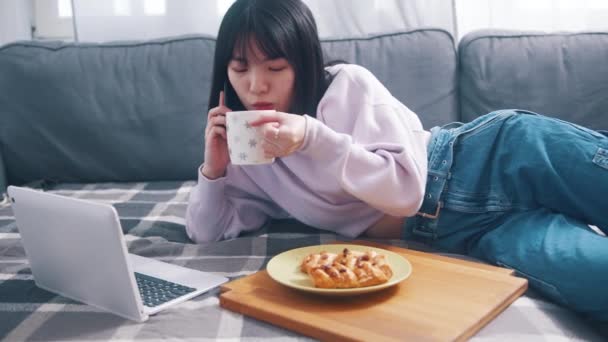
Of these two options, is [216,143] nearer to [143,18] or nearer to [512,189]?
[512,189]

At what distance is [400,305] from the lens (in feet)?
2.69

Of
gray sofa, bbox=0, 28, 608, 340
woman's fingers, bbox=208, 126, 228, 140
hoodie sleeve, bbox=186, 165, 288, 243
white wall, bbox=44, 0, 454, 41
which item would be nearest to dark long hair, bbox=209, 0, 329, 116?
woman's fingers, bbox=208, 126, 228, 140

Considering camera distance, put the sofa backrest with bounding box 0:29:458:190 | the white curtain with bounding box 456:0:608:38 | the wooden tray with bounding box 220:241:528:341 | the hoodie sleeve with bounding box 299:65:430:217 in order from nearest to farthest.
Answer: the wooden tray with bounding box 220:241:528:341, the hoodie sleeve with bounding box 299:65:430:217, the sofa backrest with bounding box 0:29:458:190, the white curtain with bounding box 456:0:608:38

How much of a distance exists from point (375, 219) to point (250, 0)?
0.49m

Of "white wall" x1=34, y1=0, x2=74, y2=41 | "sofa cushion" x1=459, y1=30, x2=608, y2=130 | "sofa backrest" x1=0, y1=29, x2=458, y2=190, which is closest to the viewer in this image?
Result: "sofa cushion" x1=459, y1=30, x2=608, y2=130

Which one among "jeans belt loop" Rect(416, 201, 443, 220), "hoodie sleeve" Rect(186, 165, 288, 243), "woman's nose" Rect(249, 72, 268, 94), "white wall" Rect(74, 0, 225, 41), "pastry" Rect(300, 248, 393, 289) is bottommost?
"hoodie sleeve" Rect(186, 165, 288, 243)

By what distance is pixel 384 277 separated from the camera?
2.77 feet

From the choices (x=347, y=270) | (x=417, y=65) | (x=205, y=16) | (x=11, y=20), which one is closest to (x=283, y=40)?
(x=347, y=270)

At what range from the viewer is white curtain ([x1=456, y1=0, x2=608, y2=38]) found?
7.27 feet

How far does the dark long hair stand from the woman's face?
0.01m

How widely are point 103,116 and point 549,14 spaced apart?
1.58m

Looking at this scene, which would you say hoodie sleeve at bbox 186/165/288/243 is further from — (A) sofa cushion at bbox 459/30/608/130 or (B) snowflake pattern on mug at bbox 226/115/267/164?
(A) sofa cushion at bbox 459/30/608/130

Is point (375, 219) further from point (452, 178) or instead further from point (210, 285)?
point (210, 285)

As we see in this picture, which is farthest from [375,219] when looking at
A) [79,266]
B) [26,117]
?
[26,117]
